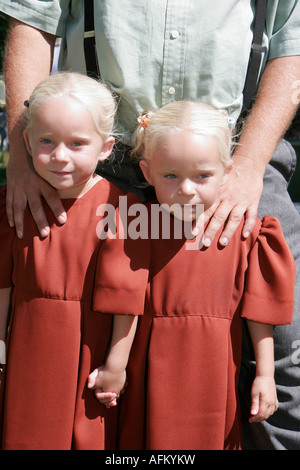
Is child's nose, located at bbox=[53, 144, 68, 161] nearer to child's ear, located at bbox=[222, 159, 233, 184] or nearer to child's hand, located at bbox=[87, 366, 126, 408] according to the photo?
child's ear, located at bbox=[222, 159, 233, 184]

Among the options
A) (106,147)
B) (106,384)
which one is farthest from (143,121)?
(106,384)

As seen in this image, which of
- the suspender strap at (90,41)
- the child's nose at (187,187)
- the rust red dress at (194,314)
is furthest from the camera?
the suspender strap at (90,41)

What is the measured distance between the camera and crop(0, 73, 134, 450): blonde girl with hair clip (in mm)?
1793

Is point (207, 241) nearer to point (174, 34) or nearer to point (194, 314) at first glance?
point (194, 314)

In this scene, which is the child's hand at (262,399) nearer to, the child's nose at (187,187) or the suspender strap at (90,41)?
the child's nose at (187,187)

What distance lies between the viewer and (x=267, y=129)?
1.99 metres

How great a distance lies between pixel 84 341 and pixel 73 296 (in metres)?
0.16

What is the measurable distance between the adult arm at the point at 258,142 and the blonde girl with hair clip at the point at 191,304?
82 mm

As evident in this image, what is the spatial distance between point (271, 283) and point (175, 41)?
899mm

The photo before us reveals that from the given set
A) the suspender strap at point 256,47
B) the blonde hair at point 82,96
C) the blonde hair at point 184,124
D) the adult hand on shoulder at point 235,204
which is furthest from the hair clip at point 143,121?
the suspender strap at point 256,47

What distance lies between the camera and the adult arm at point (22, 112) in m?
1.89

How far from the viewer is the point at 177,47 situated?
190 cm

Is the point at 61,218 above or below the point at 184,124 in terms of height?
below
